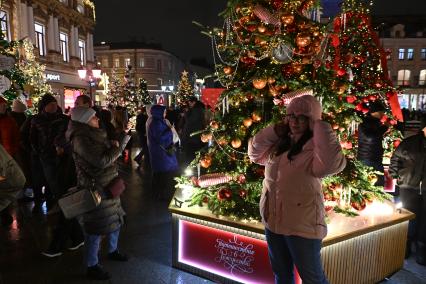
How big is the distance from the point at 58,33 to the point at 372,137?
2430 cm

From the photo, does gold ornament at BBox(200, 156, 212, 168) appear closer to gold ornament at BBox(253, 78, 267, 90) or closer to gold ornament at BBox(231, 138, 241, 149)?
gold ornament at BBox(231, 138, 241, 149)

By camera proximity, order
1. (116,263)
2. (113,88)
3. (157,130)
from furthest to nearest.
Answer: (113,88) < (157,130) < (116,263)

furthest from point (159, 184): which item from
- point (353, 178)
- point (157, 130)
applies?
point (353, 178)

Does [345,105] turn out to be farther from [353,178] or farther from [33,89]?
[33,89]

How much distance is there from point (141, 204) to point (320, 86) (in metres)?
4.53

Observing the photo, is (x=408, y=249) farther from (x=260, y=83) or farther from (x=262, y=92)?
(x=260, y=83)

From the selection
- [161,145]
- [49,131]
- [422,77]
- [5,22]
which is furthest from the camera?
[422,77]

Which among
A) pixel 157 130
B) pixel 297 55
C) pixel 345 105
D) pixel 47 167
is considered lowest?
pixel 47 167

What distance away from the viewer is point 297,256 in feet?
9.07

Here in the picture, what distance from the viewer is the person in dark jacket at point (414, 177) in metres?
4.50

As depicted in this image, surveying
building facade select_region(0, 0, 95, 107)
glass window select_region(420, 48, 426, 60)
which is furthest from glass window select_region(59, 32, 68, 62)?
glass window select_region(420, 48, 426, 60)

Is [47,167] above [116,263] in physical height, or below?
above

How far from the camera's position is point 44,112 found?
5.88 m

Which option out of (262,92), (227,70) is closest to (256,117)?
(262,92)
